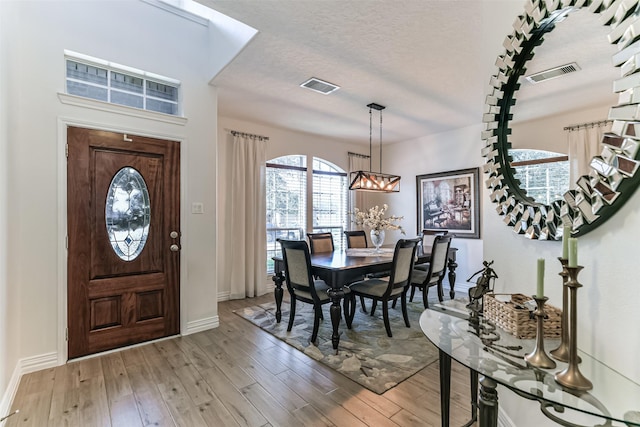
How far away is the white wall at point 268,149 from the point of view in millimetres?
4633

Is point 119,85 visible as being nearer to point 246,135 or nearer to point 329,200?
point 246,135

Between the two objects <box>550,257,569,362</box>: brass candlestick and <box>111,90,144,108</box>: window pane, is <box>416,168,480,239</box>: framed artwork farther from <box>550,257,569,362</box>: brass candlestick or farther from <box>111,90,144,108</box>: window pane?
<box>111,90,144,108</box>: window pane

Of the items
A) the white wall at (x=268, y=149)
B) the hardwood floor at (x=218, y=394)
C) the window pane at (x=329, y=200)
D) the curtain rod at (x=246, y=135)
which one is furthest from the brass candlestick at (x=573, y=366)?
the window pane at (x=329, y=200)

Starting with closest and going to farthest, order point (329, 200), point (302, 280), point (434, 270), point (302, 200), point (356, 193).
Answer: point (302, 280) < point (434, 270) < point (302, 200) < point (329, 200) < point (356, 193)

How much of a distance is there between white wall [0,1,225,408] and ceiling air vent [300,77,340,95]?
1.10 m

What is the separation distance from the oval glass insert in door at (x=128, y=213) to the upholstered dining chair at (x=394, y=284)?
7.49 feet

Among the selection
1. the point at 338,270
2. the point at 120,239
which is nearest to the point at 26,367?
the point at 120,239

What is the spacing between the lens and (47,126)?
8.25ft

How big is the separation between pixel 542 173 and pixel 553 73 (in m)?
0.44

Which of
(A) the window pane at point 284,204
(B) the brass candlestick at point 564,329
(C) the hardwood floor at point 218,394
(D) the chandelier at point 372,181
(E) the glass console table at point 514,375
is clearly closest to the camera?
(E) the glass console table at point 514,375

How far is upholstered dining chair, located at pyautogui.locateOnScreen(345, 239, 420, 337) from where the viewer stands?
311 cm

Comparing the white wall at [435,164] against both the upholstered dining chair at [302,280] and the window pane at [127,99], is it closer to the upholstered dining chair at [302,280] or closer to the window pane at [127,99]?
the upholstered dining chair at [302,280]

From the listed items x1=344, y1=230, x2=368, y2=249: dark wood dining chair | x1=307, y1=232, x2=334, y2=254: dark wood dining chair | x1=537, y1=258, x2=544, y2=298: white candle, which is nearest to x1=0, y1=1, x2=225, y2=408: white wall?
x1=307, y1=232, x2=334, y2=254: dark wood dining chair

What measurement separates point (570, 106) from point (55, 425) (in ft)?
10.7
